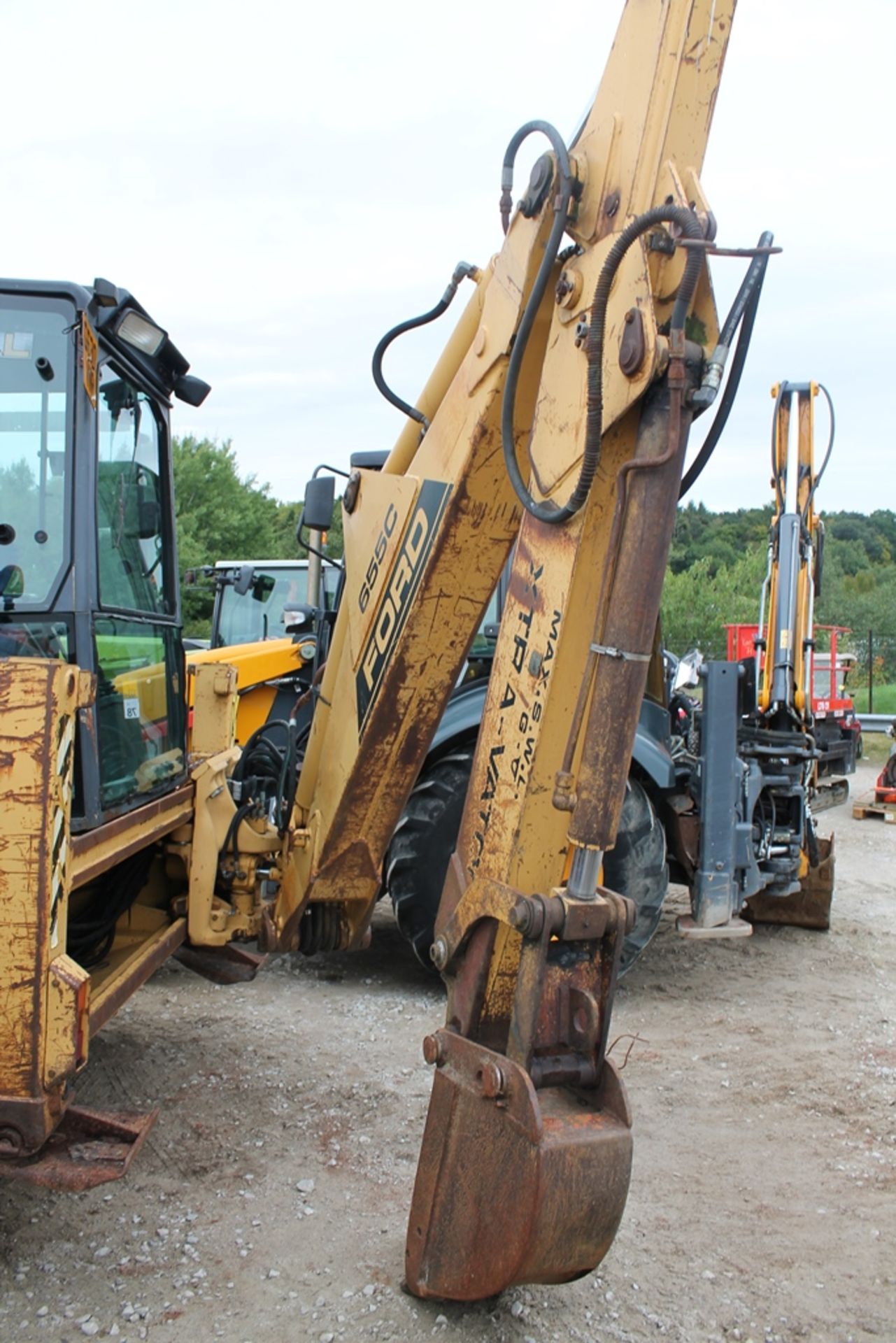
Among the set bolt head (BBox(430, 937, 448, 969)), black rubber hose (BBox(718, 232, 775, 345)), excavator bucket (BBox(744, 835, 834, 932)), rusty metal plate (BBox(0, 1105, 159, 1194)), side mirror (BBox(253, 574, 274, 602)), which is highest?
black rubber hose (BBox(718, 232, 775, 345))

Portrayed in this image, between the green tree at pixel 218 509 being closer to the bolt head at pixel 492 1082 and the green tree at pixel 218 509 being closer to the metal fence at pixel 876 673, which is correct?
the metal fence at pixel 876 673

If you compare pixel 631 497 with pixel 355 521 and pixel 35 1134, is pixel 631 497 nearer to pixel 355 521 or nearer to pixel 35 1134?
pixel 355 521

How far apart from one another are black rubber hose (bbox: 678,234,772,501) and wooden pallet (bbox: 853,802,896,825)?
985 cm

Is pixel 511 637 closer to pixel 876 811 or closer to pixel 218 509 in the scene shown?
pixel 876 811

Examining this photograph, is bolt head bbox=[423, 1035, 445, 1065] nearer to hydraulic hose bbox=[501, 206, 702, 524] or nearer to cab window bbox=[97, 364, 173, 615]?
hydraulic hose bbox=[501, 206, 702, 524]

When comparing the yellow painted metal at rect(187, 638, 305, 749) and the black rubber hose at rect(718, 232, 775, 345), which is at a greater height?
the black rubber hose at rect(718, 232, 775, 345)

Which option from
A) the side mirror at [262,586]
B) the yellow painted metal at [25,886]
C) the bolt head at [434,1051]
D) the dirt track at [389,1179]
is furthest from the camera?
the side mirror at [262,586]

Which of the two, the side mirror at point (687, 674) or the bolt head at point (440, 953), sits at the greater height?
the side mirror at point (687, 674)

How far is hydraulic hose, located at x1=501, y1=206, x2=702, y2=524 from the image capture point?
211 centimetres

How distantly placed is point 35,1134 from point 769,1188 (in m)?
2.21

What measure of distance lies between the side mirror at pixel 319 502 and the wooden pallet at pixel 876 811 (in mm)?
8986

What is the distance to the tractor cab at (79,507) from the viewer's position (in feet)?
10.3

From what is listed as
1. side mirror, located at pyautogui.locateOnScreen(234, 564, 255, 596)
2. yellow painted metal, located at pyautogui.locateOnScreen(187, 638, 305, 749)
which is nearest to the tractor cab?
yellow painted metal, located at pyautogui.locateOnScreen(187, 638, 305, 749)

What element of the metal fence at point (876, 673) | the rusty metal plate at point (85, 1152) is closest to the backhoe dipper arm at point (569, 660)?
the rusty metal plate at point (85, 1152)
